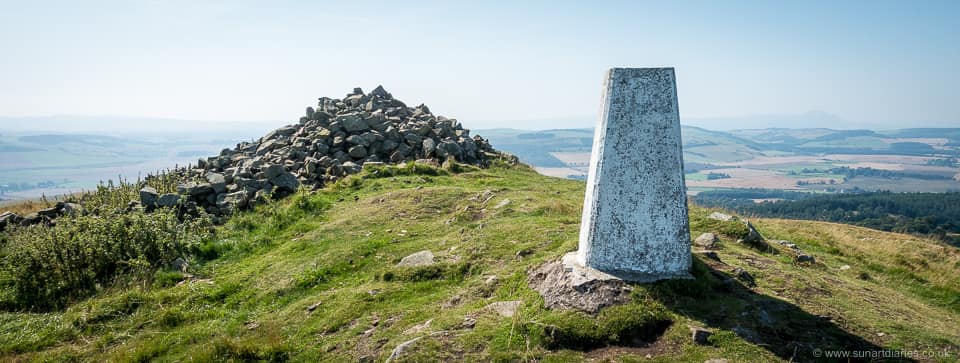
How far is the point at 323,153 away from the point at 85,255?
10.7 metres

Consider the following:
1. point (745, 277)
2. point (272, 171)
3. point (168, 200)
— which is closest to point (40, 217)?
point (168, 200)

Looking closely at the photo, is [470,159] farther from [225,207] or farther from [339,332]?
[339,332]

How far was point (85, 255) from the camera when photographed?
36.2 ft

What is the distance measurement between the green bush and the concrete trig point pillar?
32.9ft

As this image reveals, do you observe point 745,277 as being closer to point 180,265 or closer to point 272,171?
point 180,265

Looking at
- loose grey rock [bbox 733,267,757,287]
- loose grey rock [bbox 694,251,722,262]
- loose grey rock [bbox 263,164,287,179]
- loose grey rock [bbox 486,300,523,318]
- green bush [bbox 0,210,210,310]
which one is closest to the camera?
loose grey rock [bbox 486,300,523,318]

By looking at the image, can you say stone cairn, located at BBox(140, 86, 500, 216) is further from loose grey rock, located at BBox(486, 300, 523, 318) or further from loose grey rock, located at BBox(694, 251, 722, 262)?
loose grey rock, located at BBox(694, 251, 722, 262)

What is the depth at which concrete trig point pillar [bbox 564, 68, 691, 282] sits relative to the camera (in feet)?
21.3

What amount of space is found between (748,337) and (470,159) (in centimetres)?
1798

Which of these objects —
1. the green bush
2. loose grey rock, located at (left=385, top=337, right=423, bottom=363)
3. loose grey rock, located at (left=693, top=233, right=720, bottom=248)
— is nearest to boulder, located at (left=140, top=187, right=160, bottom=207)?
the green bush

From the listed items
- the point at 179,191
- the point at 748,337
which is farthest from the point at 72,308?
the point at 748,337

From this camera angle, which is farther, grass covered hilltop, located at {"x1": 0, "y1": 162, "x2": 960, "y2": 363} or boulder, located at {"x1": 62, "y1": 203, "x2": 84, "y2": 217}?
boulder, located at {"x1": 62, "y1": 203, "x2": 84, "y2": 217}

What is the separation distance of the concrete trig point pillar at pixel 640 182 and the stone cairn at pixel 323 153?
472 inches

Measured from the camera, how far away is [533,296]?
6719 mm
